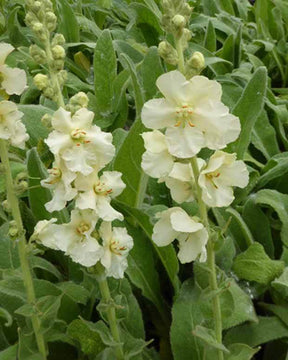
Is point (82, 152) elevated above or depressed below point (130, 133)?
above

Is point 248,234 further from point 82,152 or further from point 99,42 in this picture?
point 99,42

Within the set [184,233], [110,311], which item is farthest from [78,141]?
[110,311]

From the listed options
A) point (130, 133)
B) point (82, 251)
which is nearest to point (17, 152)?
point (130, 133)

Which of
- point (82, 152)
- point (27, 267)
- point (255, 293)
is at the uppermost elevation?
point (82, 152)

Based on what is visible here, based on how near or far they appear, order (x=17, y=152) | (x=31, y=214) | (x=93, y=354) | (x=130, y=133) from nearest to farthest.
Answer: (x=93, y=354)
(x=130, y=133)
(x=31, y=214)
(x=17, y=152)

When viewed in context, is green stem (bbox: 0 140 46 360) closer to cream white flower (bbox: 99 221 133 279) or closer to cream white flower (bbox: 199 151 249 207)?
cream white flower (bbox: 99 221 133 279)

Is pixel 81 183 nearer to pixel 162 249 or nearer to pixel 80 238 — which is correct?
pixel 80 238

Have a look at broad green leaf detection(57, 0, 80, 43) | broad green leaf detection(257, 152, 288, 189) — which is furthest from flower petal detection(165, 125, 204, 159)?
broad green leaf detection(57, 0, 80, 43)
